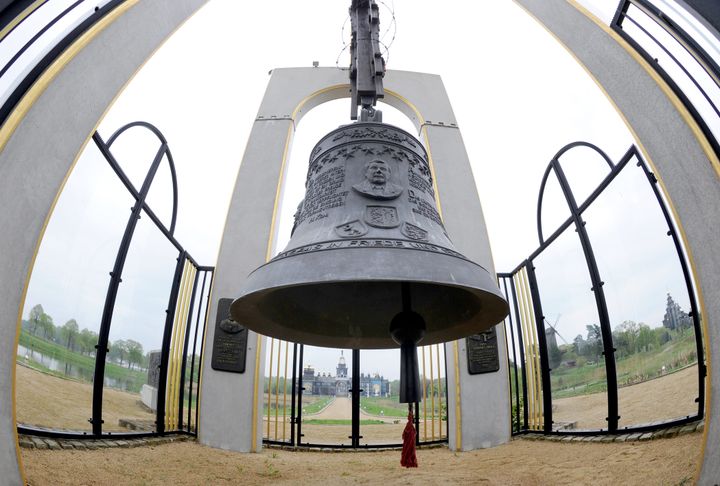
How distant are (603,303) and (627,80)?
184cm

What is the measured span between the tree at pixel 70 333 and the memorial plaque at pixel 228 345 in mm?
1965

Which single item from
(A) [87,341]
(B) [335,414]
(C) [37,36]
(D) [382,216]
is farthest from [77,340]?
(B) [335,414]

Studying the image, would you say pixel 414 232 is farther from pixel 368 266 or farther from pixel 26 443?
pixel 26 443

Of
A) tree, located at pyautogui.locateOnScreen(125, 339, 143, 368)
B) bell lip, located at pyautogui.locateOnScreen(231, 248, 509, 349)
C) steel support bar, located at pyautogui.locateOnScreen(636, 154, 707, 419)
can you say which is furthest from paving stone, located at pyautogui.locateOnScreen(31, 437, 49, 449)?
steel support bar, located at pyautogui.locateOnScreen(636, 154, 707, 419)

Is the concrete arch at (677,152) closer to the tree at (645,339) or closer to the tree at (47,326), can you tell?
the tree at (645,339)

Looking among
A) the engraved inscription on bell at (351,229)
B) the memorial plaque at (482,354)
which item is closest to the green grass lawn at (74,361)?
the engraved inscription on bell at (351,229)

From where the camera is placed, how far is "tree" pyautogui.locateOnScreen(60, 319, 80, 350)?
10.1 ft

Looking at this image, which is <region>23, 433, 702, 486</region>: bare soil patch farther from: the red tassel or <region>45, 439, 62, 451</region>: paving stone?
the red tassel

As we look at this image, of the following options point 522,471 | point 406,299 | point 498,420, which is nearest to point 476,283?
point 406,299

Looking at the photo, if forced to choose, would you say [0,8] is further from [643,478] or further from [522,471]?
[522,471]

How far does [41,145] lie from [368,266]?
193 cm

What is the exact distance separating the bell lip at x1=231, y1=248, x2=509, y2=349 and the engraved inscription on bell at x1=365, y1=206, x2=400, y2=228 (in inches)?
10.6

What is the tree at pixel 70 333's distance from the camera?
309cm

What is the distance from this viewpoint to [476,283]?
1.70 meters
